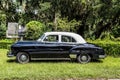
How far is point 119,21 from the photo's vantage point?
26.9m

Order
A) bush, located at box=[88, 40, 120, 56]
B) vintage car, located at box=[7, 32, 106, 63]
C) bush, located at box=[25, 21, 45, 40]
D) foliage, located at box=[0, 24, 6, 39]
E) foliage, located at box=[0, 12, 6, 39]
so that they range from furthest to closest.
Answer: foliage, located at box=[0, 24, 6, 39], foliage, located at box=[0, 12, 6, 39], bush, located at box=[25, 21, 45, 40], bush, located at box=[88, 40, 120, 56], vintage car, located at box=[7, 32, 106, 63]

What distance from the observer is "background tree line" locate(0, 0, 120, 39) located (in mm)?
25266

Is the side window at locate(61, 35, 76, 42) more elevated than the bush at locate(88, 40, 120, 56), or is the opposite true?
the side window at locate(61, 35, 76, 42)

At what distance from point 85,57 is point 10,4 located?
20173 mm

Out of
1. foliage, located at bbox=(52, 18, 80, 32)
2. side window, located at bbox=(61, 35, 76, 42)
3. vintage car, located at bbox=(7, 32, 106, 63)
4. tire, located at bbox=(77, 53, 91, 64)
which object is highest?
foliage, located at bbox=(52, 18, 80, 32)

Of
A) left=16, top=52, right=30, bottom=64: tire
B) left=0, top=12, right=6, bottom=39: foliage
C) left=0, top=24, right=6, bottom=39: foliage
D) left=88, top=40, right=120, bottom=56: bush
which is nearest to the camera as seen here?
left=16, top=52, right=30, bottom=64: tire

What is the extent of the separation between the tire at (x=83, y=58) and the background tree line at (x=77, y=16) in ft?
32.5

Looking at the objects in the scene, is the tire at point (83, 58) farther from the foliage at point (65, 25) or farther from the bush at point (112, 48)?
the foliage at point (65, 25)

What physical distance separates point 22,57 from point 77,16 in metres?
14.9

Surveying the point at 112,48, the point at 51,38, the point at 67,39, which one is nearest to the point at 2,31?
the point at 112,48

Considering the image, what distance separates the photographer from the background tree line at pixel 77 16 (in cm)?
2527

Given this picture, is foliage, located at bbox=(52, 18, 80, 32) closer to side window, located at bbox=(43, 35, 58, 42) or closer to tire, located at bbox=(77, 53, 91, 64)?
side window, located at bbox=(43, 35, 58, 42)

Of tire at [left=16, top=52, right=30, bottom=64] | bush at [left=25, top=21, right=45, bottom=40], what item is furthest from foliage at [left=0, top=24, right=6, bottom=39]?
tire at [left=16, top=52, right=30, bottom=64]

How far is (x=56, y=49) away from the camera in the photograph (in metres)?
14.1
